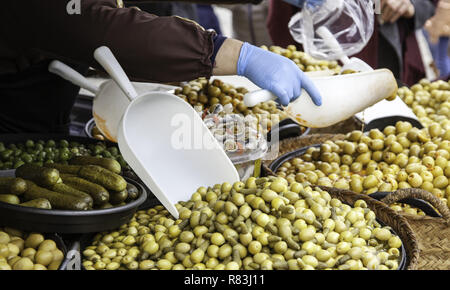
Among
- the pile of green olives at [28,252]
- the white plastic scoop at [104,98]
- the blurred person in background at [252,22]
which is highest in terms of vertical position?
the white plastic scoop at [104,98]

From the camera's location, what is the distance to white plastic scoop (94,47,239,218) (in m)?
1.70

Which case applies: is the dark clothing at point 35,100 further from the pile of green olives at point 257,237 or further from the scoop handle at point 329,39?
the scoop handle at point 329,39

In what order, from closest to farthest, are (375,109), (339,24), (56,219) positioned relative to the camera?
1. (56,219)
2. (375,109)
3. (339,24)

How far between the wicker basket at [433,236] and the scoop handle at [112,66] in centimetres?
104

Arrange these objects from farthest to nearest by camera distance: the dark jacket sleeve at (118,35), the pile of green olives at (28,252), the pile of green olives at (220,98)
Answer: the pile of green olives at (220,98) → the dark jacket sleeve at (118,35) → the pile of green olives at (28,252)

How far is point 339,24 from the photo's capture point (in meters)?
3.00

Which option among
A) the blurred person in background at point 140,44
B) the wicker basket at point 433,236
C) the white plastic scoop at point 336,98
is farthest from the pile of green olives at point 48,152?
the wicker basket at point 433,236

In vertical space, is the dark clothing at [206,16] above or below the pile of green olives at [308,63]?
below

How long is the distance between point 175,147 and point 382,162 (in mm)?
1043

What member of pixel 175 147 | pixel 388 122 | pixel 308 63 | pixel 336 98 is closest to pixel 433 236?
pixel 336 98

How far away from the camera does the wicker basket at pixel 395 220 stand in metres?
1.43

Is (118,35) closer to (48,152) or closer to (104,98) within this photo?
(104,98)
